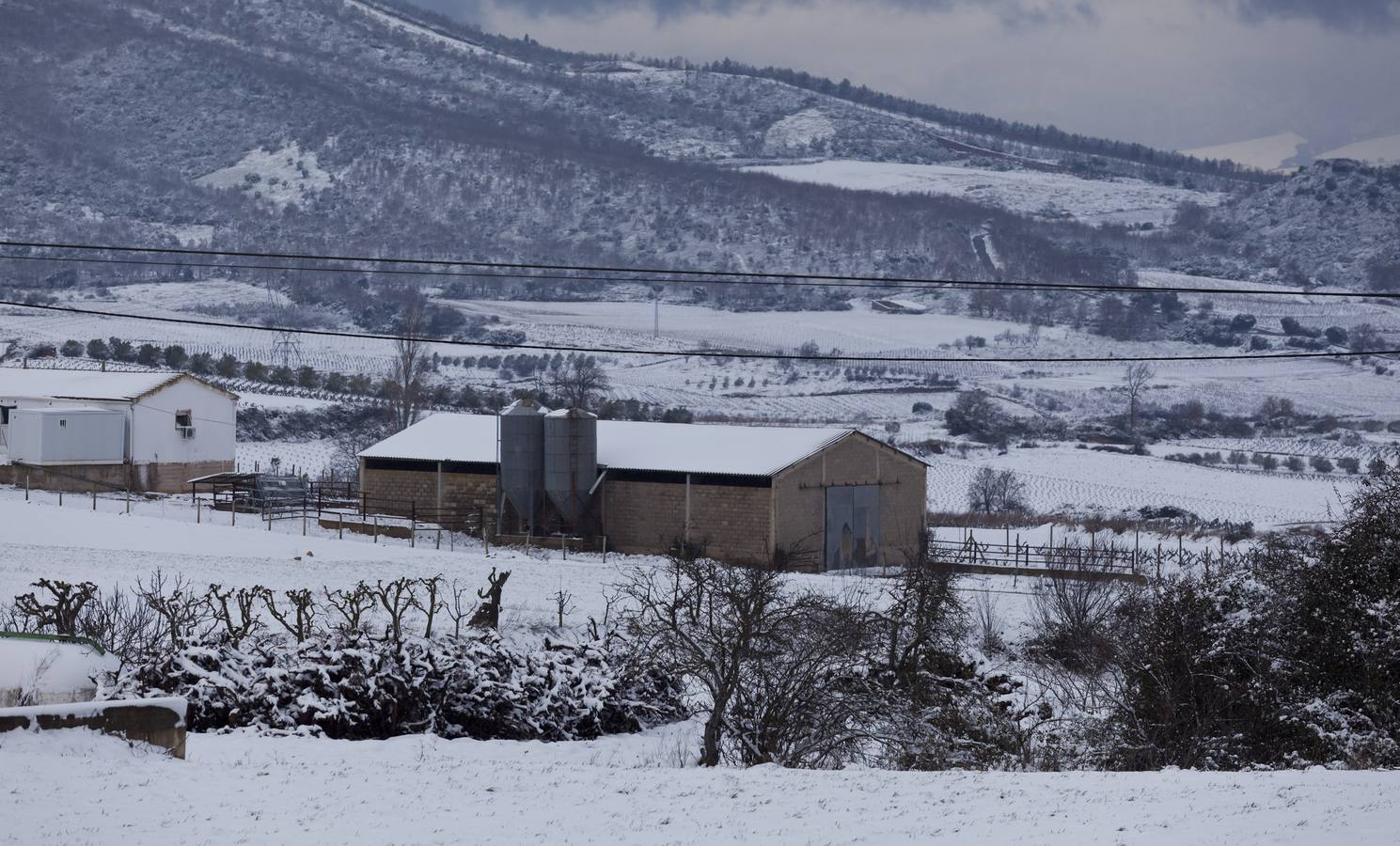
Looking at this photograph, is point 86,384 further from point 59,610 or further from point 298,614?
point 298,614

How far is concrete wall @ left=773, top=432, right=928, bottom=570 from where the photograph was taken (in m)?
35.4

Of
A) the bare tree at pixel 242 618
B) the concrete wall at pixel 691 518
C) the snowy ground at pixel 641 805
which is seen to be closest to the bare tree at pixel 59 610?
the bare tree at pixel 242 618

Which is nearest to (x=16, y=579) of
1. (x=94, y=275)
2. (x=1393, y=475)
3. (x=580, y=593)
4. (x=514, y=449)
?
(x=580, y=593)

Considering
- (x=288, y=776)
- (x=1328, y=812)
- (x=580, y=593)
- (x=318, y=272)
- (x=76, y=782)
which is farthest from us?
(x=318, y=272)

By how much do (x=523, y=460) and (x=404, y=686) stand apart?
1545cm

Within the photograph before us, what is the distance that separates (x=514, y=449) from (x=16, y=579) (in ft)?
42.4

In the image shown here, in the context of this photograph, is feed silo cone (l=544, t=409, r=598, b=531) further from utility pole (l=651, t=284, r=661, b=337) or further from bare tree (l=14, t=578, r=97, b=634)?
utility pole (l=651, t=284, r=661, b=337)

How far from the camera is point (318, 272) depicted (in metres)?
167

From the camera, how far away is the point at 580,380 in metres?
73.8

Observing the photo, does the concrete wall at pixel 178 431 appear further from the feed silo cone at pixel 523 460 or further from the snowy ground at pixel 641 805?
the snowy ground at pixel 641 805

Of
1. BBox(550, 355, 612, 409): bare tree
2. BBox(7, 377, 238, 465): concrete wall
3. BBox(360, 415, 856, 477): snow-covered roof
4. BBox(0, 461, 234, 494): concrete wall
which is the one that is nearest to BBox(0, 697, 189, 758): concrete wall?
BBox(360, 415, 856, 477): snow-covered roof

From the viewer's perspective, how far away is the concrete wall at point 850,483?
35.4 m

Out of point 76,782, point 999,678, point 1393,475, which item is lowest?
point 999,678

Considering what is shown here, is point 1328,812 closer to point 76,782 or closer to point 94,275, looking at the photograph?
point 76,782
